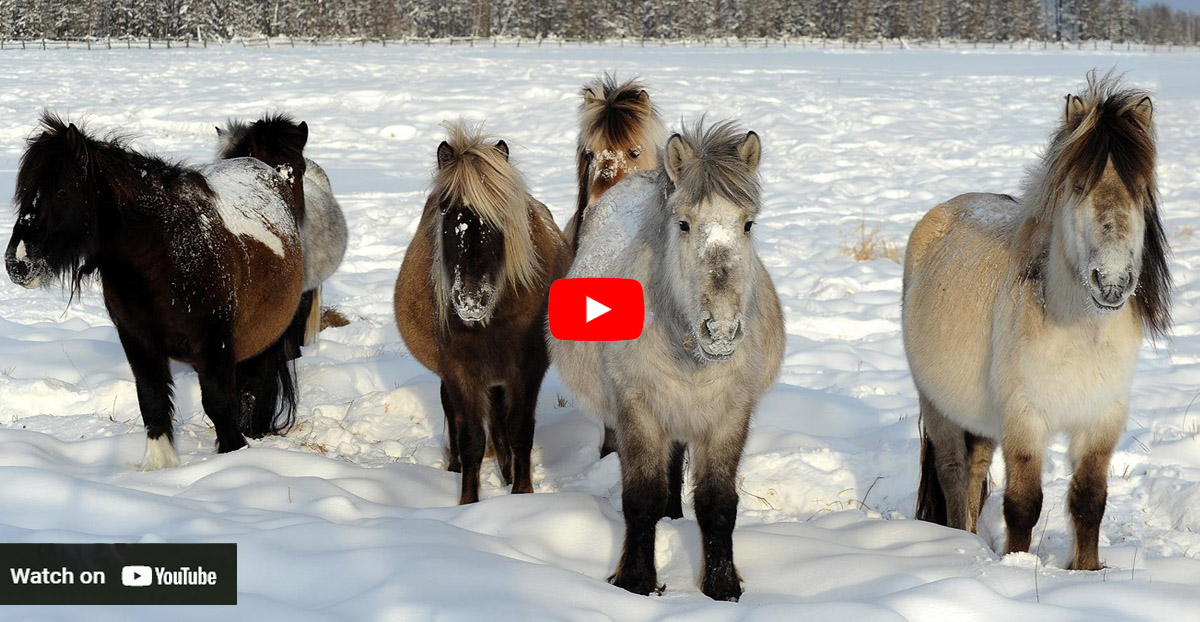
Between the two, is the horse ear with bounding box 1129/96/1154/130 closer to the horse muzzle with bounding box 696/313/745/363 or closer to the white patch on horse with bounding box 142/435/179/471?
the horse muzzle with bounding box 696/313/745/363

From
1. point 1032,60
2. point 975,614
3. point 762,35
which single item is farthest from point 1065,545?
point 762,35

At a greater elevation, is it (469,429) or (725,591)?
(469,429)

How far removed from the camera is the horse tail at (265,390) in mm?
5898

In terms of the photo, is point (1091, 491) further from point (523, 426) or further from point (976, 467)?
point (523, 426)

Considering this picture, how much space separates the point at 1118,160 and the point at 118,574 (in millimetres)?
3809

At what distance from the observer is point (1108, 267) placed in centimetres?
331

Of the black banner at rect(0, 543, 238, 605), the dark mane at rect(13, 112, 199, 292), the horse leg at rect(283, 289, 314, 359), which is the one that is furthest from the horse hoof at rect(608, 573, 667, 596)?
the horse leg at rect(283, 289, 314, 359)

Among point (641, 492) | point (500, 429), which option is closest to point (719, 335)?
point (641, 492)

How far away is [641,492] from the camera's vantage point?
3.63 meters

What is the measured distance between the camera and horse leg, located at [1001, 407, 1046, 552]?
3.80 metres

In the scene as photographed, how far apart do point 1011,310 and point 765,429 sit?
2100 mm

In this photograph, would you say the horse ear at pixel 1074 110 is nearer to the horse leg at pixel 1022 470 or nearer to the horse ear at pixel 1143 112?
the horse ear at pixel 1143 112

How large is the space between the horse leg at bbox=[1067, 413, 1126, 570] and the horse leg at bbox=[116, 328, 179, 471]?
4.25 metres

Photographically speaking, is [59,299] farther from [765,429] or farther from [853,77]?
[853,77]
